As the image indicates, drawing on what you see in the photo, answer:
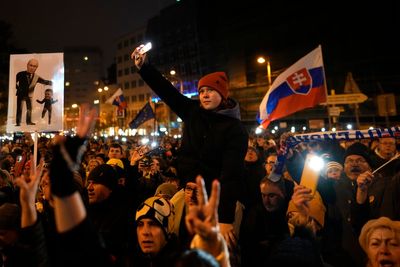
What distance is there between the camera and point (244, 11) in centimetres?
4816

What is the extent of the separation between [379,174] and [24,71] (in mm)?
5434

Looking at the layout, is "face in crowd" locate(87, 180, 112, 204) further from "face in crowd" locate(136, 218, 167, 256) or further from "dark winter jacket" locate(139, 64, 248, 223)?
"dark winter jacket" locate(139, 64, 248, 223)

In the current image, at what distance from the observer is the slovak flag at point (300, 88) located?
28.5 ft

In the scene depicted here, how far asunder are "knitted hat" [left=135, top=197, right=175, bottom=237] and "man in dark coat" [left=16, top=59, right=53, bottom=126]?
2828 mm

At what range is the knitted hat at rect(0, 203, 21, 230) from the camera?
10.0ft

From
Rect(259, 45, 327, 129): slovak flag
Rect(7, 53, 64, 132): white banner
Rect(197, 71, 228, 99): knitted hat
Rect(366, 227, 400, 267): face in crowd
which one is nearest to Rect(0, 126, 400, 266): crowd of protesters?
Rect(366, 227, 400, 267): face in crowd

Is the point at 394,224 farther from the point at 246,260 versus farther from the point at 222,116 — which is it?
the point at 222,116

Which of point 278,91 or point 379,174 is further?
point 278,91

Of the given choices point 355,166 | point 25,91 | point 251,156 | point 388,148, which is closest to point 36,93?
point 25,91

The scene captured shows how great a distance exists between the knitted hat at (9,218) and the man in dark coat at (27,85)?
221 cm

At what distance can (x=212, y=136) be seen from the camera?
9.92 feet

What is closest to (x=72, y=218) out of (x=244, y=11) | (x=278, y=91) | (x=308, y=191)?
(x=308, y=191)

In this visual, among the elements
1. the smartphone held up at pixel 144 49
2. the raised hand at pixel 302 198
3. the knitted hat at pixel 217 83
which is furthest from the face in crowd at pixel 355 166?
the smartphone held up at pixel 144 49

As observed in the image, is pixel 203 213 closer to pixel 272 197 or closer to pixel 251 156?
pixel 272 197
